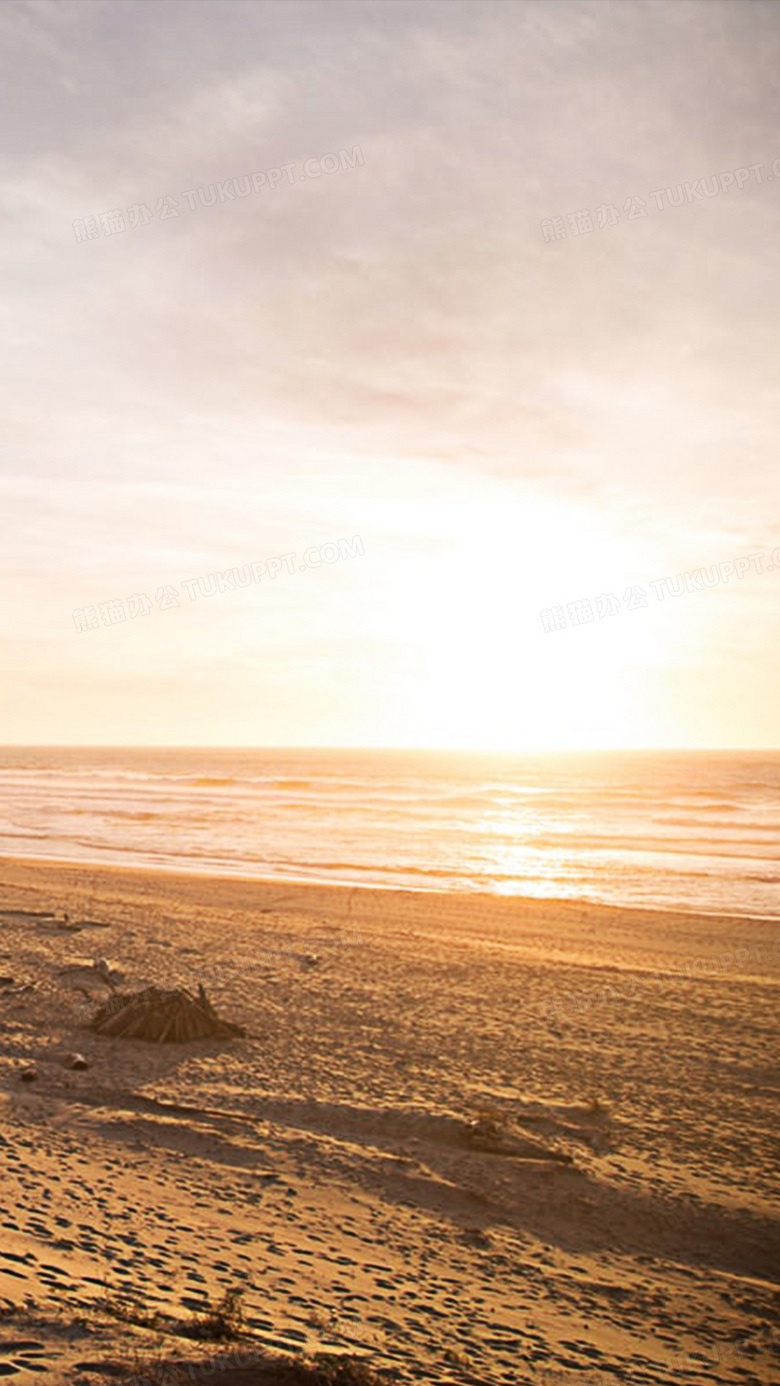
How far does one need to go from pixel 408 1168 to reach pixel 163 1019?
17.7ft

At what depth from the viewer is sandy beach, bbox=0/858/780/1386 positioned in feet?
21.3

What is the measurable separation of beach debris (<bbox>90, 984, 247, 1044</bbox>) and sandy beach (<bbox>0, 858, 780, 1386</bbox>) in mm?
300

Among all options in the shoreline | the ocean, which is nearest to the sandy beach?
the shoreline

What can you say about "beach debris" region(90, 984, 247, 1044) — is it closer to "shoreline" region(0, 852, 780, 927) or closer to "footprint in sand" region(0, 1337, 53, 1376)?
"footprint in sand" region(0, 1337, 53, 1376)

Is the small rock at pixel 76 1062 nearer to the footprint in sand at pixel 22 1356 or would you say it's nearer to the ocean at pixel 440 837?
the footprint in sand at pixel 22 1356

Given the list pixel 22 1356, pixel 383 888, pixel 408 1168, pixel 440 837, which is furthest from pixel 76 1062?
pixel 440 837

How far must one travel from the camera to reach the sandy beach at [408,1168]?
255 inches

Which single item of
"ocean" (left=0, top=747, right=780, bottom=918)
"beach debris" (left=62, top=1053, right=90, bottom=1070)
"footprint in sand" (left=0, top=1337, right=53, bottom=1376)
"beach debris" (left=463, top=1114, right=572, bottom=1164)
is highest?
→ "footprint in sand" (left=0, top=1337, right=53, bottom=1376)

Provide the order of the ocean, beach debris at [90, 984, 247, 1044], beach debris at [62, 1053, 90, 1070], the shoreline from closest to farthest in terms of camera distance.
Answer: beach debris at [62, 1053, 90, 1070] < beach debris at [90, 984, 247, 1044] < the shoreline < the ocean

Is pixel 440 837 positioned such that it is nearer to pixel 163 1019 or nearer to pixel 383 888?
pixel 383 888

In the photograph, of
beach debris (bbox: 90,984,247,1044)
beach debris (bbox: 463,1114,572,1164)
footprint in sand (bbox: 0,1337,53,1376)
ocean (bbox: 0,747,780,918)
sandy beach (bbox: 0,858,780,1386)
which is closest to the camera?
footprint in sand (bbox: 0,1337,53,1376)

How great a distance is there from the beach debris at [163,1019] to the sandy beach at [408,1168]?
0.30 meters

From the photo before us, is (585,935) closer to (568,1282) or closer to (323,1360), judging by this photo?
(568,1282)

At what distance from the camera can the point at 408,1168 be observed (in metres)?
9.65
